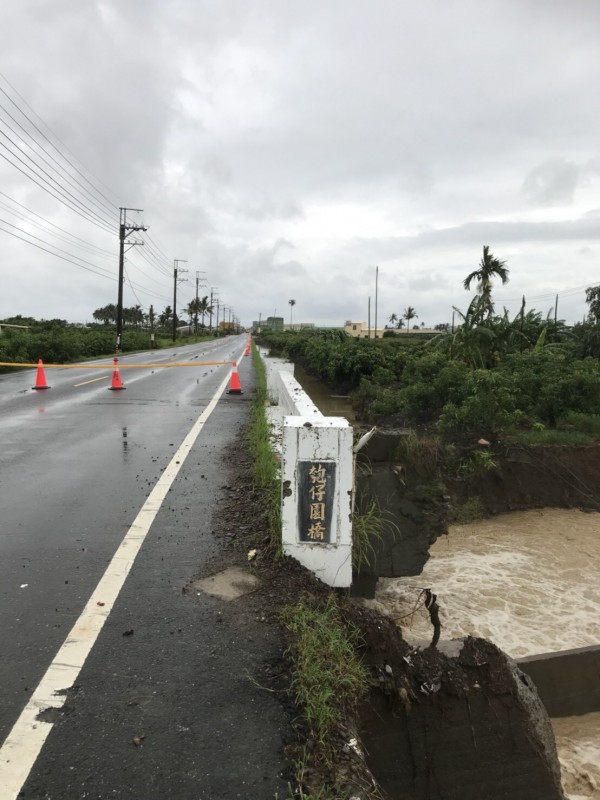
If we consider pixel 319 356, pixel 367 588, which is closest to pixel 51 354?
→ pixel 319 356

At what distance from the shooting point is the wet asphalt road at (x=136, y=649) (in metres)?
2.11

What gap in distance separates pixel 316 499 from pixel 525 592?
4832 millimetres

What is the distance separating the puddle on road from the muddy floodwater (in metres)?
1.23

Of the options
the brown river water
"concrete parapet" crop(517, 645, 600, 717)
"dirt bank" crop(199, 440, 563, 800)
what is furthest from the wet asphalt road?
"concrete parapet" crop(517, 645, 600, 717)

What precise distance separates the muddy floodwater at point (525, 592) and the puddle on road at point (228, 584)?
1232 mm

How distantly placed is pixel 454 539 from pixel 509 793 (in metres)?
6.45

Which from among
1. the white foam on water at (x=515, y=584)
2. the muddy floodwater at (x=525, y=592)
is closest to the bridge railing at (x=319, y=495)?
the muddy floodwater at (x=525, y=592)

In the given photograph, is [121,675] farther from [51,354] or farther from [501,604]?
[51,354]

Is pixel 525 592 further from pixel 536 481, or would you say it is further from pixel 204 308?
pixel 204 308

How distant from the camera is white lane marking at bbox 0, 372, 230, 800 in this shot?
2.11 meters

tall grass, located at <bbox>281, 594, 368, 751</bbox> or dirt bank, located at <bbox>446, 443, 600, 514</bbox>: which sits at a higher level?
tall grass, located at <bbox>281, 594, 368, 751</bbox>

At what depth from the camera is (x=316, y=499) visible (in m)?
3.58

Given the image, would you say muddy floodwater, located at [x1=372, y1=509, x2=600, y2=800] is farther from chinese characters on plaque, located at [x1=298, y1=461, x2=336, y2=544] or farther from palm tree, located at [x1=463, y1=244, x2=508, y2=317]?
palm tree, located at [x1=463, y1=244, x2=508, y2=317]

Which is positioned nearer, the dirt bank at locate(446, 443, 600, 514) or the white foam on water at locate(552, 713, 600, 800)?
the white foam on water at locate(552, 713, 600, 800)
